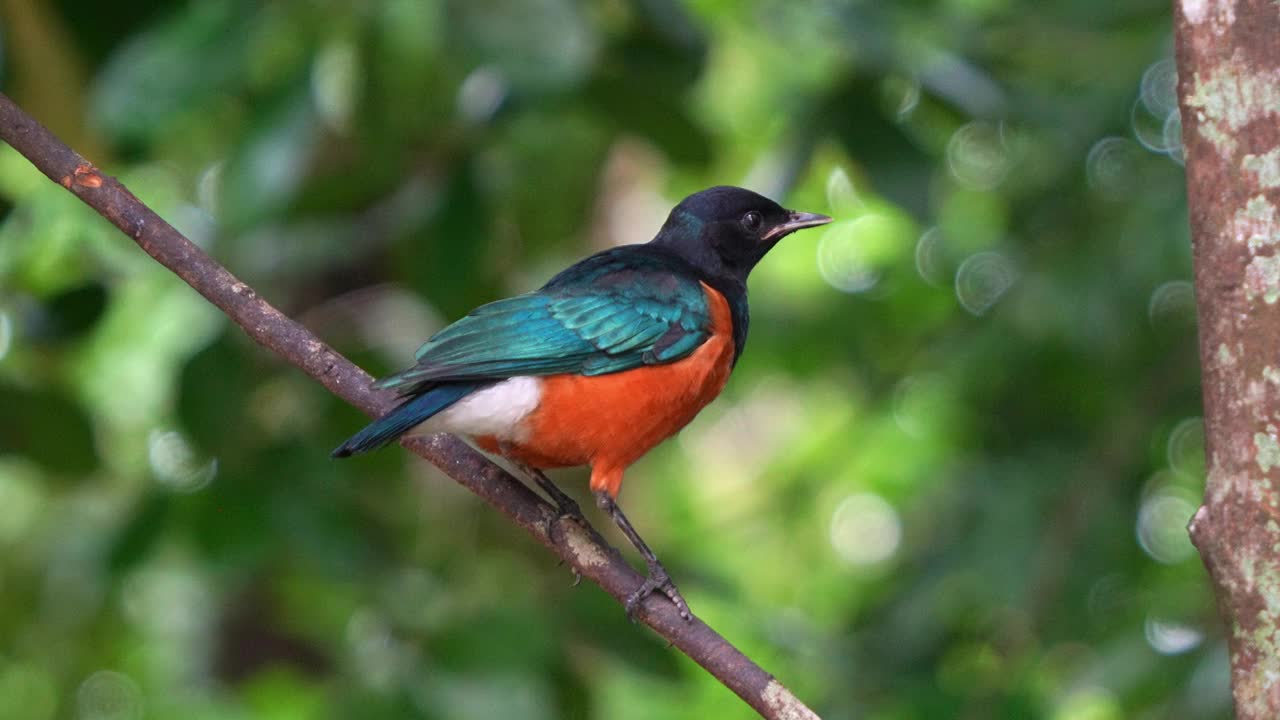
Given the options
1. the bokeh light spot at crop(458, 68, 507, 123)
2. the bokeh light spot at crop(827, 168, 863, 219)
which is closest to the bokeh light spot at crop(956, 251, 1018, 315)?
the bokeh light spot at crop(827, 168, 863, 219)

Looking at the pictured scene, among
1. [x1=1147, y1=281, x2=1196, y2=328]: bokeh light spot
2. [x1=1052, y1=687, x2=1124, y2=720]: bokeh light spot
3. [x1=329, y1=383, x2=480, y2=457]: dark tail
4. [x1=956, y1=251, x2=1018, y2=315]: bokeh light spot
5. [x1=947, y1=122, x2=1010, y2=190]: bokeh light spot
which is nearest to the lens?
[x1=329, y1=383, x2=480, y2=457]: dark tail

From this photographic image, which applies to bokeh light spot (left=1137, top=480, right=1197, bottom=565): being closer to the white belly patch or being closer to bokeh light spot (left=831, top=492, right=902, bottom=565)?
bokeh light spot (left=831, top=492, right=902, bottom=565)

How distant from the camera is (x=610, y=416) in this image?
12.8ft

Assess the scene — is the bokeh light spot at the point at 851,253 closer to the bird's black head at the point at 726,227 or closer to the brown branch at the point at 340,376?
the bird's black head at the point at 726,227

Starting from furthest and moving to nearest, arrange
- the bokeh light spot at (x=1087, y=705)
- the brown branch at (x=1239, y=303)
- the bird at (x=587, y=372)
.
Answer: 1. the bokeh light spot at (x=1087, y=705)
2. the bird at (x=587, y=372)
3. the brown branch at (x=1239, y=303)

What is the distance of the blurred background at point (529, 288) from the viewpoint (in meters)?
4.18

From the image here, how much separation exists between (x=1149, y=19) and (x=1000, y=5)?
0.71 m

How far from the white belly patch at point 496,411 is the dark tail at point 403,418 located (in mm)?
39

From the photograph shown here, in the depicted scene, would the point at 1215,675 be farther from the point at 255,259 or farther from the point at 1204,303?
the point at 255,259

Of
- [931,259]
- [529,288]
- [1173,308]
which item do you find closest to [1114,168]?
[1173,308]

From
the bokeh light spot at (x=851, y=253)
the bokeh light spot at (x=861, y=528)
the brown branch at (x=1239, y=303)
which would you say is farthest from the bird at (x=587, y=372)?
the bokeh light spot at (x=861, y=528)

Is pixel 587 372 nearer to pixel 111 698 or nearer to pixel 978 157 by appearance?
pixel 978 157

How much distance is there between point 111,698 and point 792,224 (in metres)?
4.03

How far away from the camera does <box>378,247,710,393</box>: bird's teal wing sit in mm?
3666
